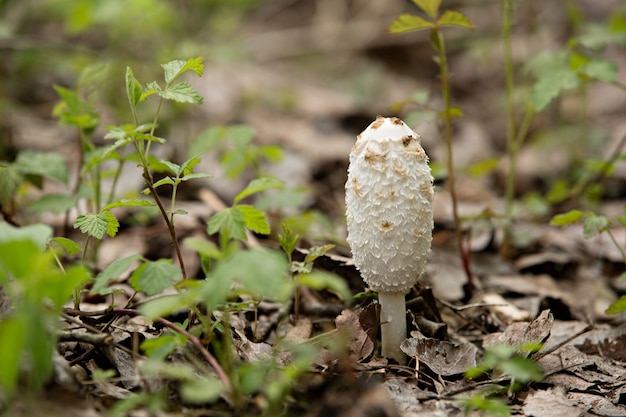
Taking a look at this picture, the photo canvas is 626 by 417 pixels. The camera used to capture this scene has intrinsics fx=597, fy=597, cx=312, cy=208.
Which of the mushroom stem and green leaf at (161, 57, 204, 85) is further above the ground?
green leaf at (161, 57, 204, 85)

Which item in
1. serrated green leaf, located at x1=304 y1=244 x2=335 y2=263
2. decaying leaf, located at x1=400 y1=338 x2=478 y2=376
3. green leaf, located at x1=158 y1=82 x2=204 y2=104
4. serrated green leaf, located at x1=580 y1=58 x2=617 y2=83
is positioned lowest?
decaying leaf, located at x1=400 y1=338 x2=478 y2=376

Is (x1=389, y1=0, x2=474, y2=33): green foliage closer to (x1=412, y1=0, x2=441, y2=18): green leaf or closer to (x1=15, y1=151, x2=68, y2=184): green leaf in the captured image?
(x1=412, y1=0, x2=441, y2=18): green leaf

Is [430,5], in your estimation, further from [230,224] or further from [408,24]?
[230,224]

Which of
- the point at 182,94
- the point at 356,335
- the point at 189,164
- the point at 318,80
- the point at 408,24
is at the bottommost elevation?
the point at 356,335

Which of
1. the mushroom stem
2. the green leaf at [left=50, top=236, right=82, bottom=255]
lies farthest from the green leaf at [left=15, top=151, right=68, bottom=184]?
the mushroom stem

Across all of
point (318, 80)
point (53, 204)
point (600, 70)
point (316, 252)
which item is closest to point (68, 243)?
point (53, 204)

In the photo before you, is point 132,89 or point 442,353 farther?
point 442,353

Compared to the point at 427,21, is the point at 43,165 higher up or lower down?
lower down
